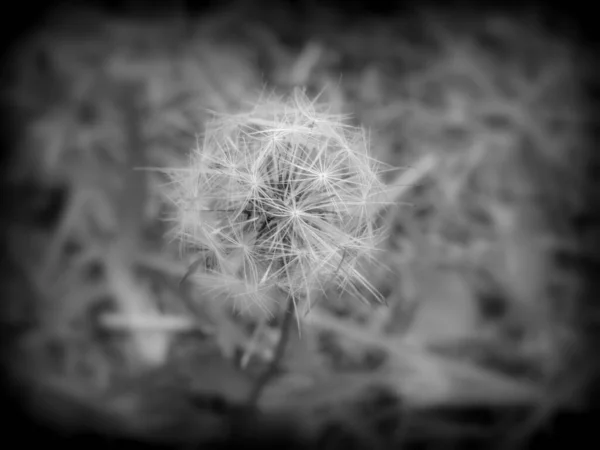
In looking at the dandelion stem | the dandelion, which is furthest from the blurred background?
the dandelion

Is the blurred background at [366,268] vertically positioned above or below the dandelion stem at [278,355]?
above

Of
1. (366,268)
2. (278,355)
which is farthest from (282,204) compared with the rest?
(366,268)

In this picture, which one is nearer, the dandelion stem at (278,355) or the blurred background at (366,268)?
the dandelion stem at (278,355)

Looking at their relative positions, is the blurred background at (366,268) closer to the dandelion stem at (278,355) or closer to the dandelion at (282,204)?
the dandelion stem at (278,355)

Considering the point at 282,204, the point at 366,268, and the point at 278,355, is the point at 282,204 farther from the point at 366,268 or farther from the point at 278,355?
the point at 366,268

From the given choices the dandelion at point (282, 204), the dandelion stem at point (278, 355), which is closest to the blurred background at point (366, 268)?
the dandelion stem at point (278, 355)

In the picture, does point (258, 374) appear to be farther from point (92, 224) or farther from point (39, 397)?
point (92, 224)

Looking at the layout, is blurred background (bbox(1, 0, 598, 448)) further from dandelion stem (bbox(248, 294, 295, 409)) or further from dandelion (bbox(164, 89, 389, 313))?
dandelion (bbox(164, 89, 389, 313))

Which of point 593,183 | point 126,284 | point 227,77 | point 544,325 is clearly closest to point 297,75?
point 227,77
